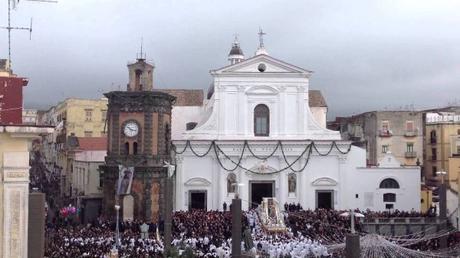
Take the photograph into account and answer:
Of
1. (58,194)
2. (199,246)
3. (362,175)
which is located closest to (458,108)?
(362,175)

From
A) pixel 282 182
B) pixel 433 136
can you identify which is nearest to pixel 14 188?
pixel 282 182

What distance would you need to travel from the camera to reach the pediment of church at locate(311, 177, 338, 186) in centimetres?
4309

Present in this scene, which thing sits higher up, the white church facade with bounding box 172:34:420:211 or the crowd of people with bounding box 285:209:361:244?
the white church facade with bounding box 172:34:420:211

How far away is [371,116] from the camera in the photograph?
181 feet

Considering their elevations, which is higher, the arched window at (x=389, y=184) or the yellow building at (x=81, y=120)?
the yellow building at (x=81, y=120)

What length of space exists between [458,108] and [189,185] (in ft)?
116

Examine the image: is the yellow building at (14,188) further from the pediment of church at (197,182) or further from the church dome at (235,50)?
Result: the church dome at (235,50)

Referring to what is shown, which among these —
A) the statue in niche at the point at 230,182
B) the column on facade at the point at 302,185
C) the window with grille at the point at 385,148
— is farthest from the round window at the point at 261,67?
the window with grille at the point at 385,148

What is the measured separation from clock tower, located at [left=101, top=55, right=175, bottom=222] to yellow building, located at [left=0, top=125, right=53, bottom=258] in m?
25.2

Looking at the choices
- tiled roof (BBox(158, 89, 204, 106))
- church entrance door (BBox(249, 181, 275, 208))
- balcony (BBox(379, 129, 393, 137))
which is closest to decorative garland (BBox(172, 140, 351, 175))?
church entrance door (BBox(249, 181, 275, 208))

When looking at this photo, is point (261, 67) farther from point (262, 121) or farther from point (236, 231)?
point (236, 231)

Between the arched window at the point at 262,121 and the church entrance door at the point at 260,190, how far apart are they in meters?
3.01

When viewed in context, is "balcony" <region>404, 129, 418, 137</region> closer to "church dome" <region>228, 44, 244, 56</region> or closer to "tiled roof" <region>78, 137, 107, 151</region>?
"church dome" <region>228, 44, 244, 56</region>

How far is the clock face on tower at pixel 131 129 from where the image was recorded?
38406 mm
